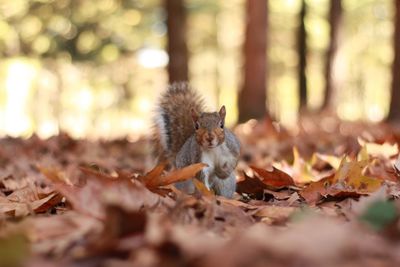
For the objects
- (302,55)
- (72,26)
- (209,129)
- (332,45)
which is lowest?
(209,129)

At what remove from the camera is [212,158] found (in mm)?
3201

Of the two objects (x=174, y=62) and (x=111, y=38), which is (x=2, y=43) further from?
(x=174, y=62)

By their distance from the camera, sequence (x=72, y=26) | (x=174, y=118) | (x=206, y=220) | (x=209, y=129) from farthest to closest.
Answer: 1. (x=72, y=26)
2. (x=174, y=118)
3. (x=209, y=129)
4. (x=206, y=220)

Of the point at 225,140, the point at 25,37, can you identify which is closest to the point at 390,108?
the point at 225,140

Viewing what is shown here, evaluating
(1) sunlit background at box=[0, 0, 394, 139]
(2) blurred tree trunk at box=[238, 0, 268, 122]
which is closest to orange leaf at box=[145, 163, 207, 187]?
(2) blurred tree trunk at box=[238, 0, 268, 122]

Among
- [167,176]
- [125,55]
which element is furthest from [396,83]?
[125,55]

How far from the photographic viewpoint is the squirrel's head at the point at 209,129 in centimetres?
311

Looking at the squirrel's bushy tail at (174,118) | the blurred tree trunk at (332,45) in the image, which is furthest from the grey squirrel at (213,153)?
the blurred tree trunk at (332,45)

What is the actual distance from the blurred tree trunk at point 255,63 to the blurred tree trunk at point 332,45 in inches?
170

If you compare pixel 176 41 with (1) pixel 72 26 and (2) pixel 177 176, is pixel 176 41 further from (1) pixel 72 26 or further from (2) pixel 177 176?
(1) pixel 72 26

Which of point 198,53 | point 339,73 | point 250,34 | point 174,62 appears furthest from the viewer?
point 198,53

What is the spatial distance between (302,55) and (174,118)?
1316 centimetres

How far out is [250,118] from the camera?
35.1 ft

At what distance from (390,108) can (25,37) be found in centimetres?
1192
